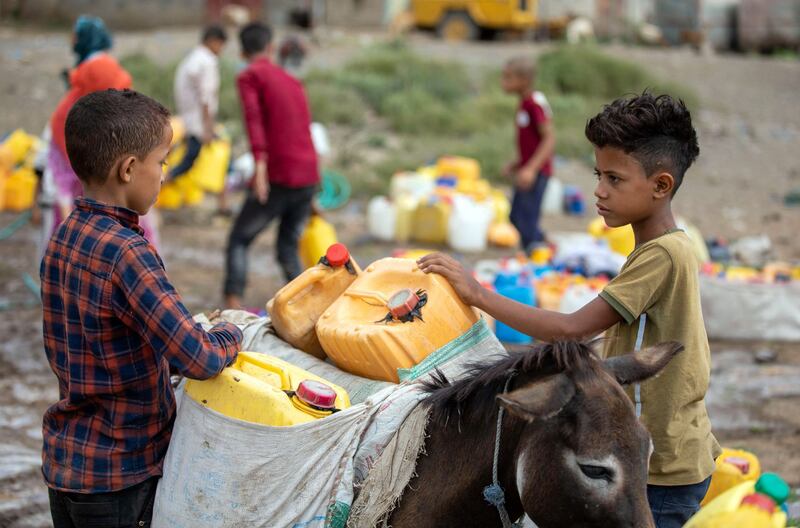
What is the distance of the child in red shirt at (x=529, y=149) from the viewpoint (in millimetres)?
8047

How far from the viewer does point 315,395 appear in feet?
8.62

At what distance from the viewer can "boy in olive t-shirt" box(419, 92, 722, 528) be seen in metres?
2.62

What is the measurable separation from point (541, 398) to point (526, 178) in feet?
19.9

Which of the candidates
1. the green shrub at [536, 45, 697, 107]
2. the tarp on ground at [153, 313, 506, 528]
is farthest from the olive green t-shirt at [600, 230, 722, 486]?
the green shrub at [536, 45, 697, 107]

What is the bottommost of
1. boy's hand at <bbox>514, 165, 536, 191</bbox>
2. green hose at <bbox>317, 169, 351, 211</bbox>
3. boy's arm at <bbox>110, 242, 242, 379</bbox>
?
green hose at <bbox>317, 169, 351, 211</bbox>

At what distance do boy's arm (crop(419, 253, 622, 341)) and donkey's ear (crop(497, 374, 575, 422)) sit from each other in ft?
1.22

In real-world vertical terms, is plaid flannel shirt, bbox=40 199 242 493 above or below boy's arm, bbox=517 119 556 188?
above

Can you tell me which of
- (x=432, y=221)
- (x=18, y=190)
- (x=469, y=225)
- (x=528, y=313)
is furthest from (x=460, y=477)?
(x=18, y=190)

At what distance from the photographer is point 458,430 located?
2.53 m

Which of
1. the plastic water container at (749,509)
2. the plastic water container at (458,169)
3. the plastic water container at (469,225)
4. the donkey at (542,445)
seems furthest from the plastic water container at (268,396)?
the plastic water container at (458,169)

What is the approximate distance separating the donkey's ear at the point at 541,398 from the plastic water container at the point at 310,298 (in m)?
1.15

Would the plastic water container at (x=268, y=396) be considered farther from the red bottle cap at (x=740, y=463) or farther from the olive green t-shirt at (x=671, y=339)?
the red bottle cap at (x=740, y=463)

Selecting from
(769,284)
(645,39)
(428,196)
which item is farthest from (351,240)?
(645,39)

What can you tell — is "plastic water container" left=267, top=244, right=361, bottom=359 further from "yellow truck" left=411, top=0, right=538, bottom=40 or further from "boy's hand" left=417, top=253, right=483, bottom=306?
"yellow truck" left=411, top=0, right=538, bottom=40
